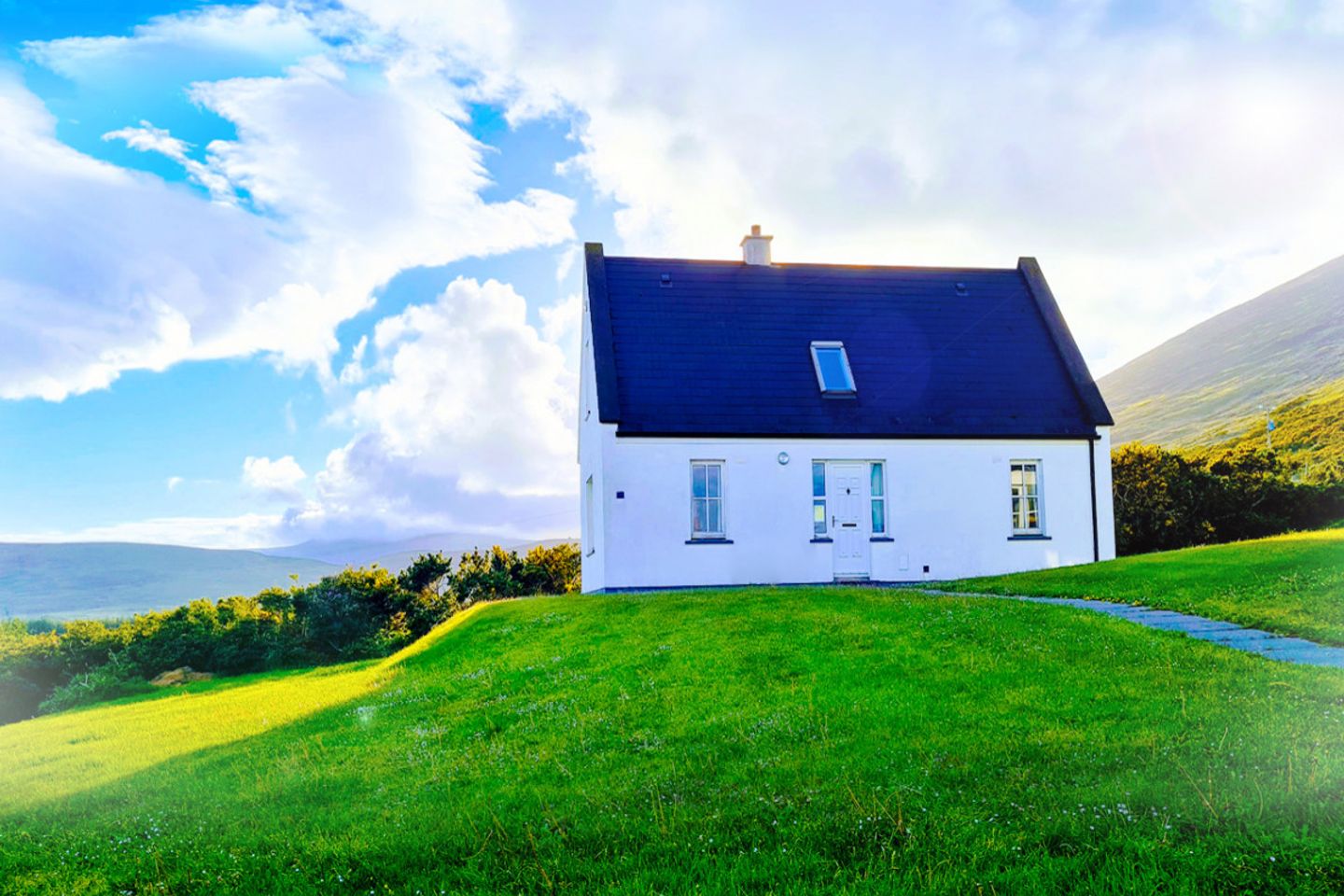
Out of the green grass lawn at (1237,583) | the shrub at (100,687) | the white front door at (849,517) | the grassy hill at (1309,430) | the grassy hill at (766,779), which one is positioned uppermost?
the grassy hill at (1309,430)

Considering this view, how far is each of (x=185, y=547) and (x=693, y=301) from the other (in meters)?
116

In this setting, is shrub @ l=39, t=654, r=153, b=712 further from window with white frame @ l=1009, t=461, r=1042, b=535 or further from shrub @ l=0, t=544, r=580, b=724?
window with white frame @ l=1009, t=461, r=1042, b=535

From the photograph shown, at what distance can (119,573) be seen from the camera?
110500mm

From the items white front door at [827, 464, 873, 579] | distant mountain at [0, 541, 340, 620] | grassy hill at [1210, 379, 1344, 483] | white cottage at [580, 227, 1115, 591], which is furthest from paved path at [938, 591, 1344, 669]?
distant mountain at [0, 541, 340, 620]

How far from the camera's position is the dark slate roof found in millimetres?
23875

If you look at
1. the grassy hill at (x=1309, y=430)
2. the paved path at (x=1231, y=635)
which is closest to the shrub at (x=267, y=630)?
the paved path at (x=1231, y=635)

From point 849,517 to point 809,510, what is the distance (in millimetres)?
1118

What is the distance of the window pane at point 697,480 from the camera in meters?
23.4

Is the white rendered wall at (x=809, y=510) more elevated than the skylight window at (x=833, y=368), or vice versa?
the skylight window at (x=833, y=368)

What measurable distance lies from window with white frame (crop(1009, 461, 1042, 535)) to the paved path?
9.98 m

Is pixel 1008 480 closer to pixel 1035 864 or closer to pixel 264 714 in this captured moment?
pixel 264 714

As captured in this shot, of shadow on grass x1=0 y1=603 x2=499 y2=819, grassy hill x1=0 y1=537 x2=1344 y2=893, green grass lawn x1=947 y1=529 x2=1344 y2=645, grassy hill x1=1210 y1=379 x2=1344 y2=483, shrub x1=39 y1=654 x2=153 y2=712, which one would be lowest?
shrub x1=39 y1=654 x2=153 y2=712

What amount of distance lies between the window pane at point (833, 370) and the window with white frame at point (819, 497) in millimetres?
2145

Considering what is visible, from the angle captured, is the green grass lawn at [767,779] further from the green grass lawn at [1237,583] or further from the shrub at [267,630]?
the shrub at [267,630]
